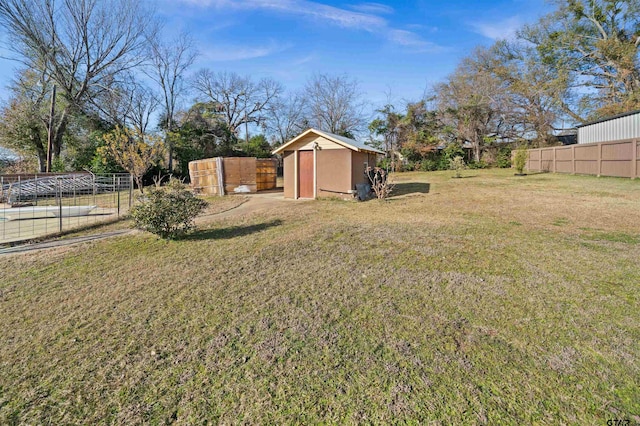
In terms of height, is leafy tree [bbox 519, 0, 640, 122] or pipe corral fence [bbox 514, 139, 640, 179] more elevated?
leafy tree [bbox 519, 0, 640, 122]

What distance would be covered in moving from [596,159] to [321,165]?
1342 cm

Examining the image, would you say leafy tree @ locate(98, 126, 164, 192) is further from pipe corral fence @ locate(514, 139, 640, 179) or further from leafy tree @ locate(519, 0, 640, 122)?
leafy tree @ locate(519, 0, 640, 122)

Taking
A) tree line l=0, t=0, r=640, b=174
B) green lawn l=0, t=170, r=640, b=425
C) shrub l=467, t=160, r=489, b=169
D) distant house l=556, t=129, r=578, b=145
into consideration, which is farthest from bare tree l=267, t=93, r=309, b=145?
green lawn l=0, t=170, r=640, b=425

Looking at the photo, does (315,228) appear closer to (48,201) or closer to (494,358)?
(494,358)

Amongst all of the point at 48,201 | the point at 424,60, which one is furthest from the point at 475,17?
the point at 48,201

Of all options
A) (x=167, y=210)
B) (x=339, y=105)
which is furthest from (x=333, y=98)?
(x=167, y=210)

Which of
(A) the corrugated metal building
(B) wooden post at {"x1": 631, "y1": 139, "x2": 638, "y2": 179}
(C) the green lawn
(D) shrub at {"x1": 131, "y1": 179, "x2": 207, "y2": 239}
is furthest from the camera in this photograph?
(A) the corrugated metal building

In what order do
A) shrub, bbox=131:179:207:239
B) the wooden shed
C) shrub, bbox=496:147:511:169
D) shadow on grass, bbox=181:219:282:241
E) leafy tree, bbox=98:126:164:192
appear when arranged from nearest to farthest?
shrub, bbox=131:179:207:239 → shadow on grass, bbox=181:219:282:241 → the wooden shed → leafy tree, bbox=98:126:164:192 → shrub, bbox=496:147:511:169

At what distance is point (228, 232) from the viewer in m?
7.16

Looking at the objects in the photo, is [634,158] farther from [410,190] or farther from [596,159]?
[410,190]

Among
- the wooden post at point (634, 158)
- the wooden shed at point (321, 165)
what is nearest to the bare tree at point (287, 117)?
the wooden shed at point (321, 165)

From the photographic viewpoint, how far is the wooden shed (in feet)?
39.6

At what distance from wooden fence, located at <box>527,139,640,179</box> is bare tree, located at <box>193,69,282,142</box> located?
83.5 ft

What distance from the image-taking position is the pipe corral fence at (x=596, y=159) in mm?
13312
